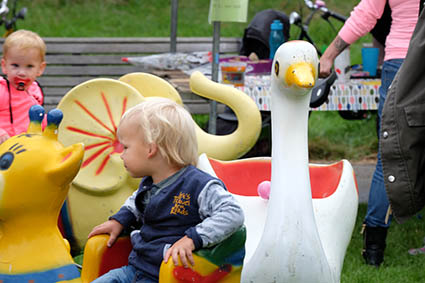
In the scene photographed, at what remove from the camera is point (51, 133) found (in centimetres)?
287

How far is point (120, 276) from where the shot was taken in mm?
2676

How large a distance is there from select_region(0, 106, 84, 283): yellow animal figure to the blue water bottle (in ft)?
12.0

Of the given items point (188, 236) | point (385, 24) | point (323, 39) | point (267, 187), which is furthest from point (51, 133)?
point (323, 39)

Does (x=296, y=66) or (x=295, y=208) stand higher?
(x=296, y=66)

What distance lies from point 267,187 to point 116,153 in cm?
80

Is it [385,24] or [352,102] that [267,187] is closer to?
[352,102]

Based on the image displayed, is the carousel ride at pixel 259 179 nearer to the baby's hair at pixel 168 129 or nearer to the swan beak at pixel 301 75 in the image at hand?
the swan beak at pixel 301 75

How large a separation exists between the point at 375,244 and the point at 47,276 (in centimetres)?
226

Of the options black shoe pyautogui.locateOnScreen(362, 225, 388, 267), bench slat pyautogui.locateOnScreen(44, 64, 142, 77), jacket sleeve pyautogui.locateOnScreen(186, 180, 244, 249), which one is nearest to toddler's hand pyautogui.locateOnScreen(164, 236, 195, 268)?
jacket sleeve pyautogui.locateOnScreen(186, 180, 244, 249)

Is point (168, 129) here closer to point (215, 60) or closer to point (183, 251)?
point (183, 251)

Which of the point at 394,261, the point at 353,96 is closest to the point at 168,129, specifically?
the point at 394,261

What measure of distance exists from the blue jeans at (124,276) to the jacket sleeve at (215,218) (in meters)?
0.31

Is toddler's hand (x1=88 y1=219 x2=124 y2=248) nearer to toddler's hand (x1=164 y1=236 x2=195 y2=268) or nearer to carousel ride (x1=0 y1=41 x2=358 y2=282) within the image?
carousel ride (x1=0 y1=41 x2=358 y2=282)

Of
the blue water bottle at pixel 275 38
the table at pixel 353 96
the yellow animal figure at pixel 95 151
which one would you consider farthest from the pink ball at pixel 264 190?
the blue water bottle at pixel 275 38
